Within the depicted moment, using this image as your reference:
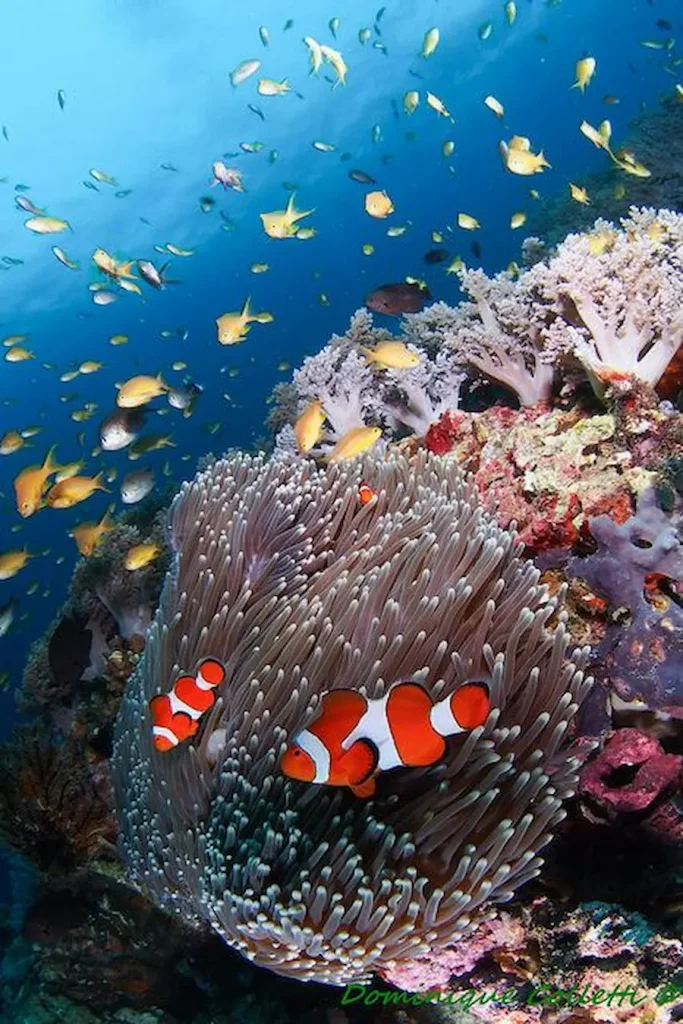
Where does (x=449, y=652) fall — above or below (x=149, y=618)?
above

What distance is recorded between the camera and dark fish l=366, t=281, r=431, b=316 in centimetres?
741

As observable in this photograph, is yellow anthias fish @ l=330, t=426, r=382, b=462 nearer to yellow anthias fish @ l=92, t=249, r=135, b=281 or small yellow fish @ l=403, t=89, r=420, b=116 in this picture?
yellow anthias fish @ l=92, t=249, r=135, b=281

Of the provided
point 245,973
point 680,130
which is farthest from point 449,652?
point 680,130

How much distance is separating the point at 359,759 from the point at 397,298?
20.6 feet

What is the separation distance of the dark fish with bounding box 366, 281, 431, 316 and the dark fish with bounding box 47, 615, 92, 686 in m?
4.37

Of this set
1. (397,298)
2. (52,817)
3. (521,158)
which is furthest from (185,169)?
(52,817)

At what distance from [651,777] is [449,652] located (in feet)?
2.69

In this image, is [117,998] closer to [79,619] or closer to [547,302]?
[79,619]

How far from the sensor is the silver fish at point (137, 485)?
7.91 m

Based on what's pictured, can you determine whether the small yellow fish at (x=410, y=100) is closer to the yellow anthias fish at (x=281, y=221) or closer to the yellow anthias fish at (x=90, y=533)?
the yellow anthias fish at (x=281, y=221)

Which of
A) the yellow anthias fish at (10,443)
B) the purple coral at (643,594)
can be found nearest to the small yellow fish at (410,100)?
the yellow anthias fish at (10,443)

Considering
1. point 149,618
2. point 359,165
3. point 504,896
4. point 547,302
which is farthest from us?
point 359,165

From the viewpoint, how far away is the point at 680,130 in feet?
38.7

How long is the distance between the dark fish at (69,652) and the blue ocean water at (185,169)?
→ 3078 cm
